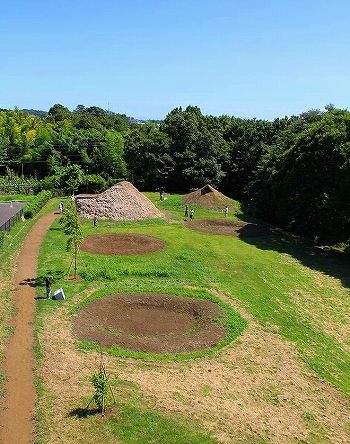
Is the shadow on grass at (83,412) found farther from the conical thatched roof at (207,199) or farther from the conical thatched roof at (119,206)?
the conical thatched roof at (207,199)

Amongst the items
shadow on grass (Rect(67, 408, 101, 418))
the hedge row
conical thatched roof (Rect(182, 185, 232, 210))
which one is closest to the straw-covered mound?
conical thatched roof (Rect(182, 185, 232, 210))

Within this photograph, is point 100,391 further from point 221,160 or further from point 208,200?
point 221,160

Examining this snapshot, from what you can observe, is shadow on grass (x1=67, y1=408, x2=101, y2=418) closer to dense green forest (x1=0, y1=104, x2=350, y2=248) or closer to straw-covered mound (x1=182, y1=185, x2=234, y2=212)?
dense green forest (x1=0, y1=104, x2=350, y2=248)

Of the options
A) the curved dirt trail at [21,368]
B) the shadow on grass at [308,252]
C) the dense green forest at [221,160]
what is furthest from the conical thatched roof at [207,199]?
the curved dirt trail at [21,368]

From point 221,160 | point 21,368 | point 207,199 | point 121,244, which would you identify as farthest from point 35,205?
point 21,368

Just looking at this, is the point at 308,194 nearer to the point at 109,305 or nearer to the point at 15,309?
the point at 109,305
